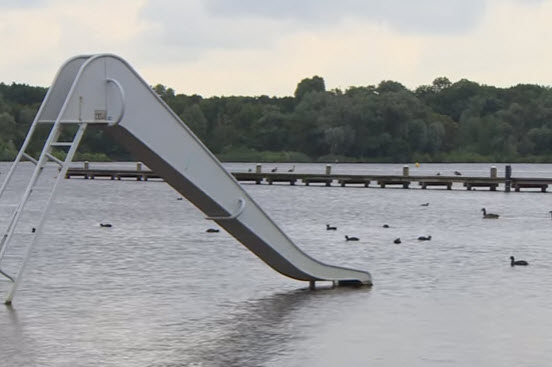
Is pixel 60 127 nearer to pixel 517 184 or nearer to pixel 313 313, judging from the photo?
pixel 313 313

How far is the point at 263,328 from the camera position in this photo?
1717cm

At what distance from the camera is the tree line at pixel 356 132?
16638cm

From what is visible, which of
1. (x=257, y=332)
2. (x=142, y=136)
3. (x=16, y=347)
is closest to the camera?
(x=16, y=347)

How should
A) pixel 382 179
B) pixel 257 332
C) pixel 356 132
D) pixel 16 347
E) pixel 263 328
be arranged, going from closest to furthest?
pixel 16 347 → pixel 257 332 → pixel 263 328 → pixel 382 179 → pixel 356 132

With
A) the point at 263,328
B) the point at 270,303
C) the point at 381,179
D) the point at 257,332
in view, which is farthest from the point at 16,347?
the point at 381,179

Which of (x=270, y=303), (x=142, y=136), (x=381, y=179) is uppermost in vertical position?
(x=142, y=136)

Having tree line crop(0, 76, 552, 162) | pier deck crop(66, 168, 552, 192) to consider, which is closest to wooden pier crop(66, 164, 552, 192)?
pier deck crop(66, 168, 552, 192)

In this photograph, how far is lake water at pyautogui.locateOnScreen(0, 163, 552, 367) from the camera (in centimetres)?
1523

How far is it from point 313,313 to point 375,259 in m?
10.8

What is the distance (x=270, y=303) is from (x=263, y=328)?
9.19 feet

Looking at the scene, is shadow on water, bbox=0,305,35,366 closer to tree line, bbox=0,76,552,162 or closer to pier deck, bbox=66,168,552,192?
pier deck, bbox=66,168,552,192

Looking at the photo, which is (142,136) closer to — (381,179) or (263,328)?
(263,328)

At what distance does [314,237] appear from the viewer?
37938mm

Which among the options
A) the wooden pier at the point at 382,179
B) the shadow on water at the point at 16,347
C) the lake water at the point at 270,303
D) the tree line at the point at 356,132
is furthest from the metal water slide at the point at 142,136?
the tree line at the point at 356,132
